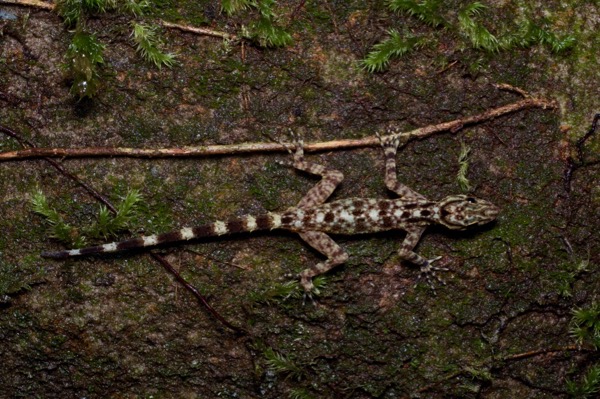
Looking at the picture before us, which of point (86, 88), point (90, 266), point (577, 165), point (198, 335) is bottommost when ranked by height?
point (198, 335)

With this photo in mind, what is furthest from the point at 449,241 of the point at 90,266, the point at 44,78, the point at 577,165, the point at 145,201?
the point at 44,78

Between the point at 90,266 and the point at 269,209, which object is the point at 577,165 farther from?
the point at 90,266

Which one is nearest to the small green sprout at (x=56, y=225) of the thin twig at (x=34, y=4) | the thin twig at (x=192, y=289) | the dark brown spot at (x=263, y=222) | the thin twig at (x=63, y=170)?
the thin twig at (x=63, y=170)

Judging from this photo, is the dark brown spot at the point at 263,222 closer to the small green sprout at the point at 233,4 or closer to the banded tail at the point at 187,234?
the banded tail at the point at 187,234

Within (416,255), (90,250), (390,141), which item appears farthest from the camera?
(390,141)

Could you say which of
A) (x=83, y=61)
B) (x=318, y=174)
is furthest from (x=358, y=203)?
(x=83, y=61)

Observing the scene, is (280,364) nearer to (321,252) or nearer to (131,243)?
(321,252)
